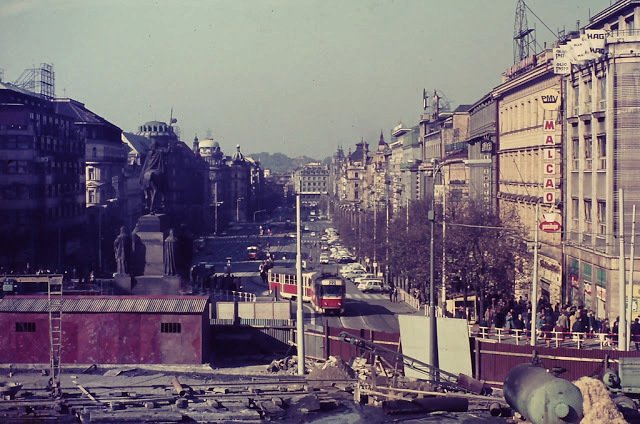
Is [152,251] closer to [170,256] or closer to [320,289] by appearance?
[170,256]

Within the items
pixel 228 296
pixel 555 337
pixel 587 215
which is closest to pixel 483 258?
pixel 587 215

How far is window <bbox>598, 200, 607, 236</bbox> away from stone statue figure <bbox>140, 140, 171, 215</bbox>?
18.9 metres

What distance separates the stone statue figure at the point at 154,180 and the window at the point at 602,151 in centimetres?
1897

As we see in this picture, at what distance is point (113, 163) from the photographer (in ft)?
361

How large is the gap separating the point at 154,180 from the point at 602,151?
19491 millimetres

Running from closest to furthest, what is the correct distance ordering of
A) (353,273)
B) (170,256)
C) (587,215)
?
(170,256)
(587,215)
(353,273)

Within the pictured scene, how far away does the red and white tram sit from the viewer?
50781mm

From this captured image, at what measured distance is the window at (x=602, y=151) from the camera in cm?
4234

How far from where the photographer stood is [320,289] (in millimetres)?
51219

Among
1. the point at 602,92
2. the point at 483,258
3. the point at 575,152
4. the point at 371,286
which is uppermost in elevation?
the point at 602,92

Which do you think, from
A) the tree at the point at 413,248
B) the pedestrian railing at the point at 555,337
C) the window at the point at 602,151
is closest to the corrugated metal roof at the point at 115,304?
the pedestrian railing at the point at 555,337

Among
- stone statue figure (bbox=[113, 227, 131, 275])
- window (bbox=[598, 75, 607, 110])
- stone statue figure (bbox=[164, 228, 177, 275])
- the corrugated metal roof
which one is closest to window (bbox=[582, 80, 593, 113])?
window (bbox=[598, 75, 607, 110])

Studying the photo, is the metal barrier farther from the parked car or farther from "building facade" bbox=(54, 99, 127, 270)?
"building facade" bbox=(54, 99, 127, 270)

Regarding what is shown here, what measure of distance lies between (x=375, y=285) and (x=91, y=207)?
3749 cm
